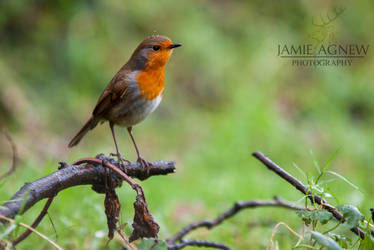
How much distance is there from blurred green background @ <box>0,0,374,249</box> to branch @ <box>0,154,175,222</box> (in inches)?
53.9

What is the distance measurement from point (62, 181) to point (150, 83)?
1417 millimetres

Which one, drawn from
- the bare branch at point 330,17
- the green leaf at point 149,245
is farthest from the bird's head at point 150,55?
the bare branch at point 330,17

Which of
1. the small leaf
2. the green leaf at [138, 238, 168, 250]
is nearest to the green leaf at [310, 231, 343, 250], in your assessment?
the green leaf at [138, 238, 168, 250]

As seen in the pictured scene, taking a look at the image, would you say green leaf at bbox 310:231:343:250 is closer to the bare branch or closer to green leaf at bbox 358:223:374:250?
green leaf at bbox 358:223:374:250

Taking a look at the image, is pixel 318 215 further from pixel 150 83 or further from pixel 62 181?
pixel 150 83

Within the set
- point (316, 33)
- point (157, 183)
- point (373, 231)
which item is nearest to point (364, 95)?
point (316, 33)

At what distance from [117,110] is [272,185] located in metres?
2.24

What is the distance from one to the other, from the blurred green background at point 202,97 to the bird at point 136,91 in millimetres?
798

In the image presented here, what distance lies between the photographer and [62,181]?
1961 millimetres

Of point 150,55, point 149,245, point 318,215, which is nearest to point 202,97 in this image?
point 150,55

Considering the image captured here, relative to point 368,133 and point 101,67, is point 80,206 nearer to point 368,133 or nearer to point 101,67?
point 101,67

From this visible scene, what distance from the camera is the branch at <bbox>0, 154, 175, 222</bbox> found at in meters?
1.79

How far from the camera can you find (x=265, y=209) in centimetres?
396

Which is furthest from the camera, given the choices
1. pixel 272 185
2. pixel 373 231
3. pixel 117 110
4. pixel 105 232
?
pixel 272 185
